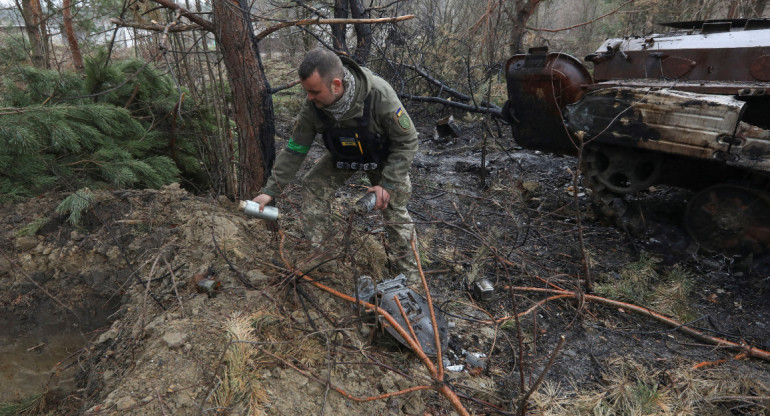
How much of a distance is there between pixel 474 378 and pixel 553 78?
325 centimetres

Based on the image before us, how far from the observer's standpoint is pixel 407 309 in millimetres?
2416

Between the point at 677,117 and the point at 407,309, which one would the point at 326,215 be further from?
the point at 677,117

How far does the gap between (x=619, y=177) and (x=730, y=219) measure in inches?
38.6

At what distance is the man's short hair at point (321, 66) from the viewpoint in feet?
7.57

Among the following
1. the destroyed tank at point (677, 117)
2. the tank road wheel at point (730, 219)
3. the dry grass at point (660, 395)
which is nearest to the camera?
the dry grass at point (660, 395)

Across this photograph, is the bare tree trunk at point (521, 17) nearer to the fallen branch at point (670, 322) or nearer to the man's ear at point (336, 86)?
the fallen branch at point (670, 322)

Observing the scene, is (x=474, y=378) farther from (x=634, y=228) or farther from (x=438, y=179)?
(x=438, y=179)

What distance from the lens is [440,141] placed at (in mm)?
7719

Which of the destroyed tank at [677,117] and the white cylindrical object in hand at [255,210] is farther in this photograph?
the destroyed tank at [677,117]

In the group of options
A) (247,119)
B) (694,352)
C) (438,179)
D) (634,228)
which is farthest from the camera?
(438,179)

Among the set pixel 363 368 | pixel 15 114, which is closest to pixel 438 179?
pixel 363 368

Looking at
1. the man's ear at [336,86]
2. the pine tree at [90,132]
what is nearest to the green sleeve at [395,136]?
the man's ear at [336,86]

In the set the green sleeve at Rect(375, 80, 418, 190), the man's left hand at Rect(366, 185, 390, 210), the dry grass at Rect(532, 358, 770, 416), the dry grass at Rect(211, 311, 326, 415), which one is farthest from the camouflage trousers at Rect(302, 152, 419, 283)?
the dry grass at Rect(532, 358, 770, 416)

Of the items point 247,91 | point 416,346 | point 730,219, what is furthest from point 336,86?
point 730,219
